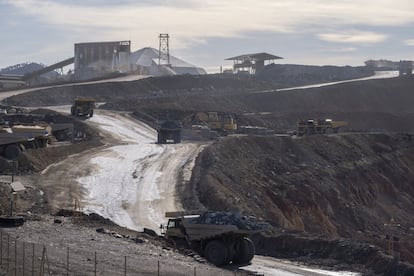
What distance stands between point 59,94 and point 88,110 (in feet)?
80.1

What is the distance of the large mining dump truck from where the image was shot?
1204 inches

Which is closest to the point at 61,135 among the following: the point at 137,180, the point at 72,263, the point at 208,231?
the point at 137,180

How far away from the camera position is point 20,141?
191 feet

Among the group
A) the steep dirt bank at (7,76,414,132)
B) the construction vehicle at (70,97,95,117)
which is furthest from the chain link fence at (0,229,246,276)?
the steep dirt bank at (7,76,414,132)

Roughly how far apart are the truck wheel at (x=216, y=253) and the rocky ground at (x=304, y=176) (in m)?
4.20

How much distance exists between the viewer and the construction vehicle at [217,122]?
80.6 meters

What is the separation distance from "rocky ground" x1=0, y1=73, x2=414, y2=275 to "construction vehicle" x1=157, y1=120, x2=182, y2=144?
5030mm

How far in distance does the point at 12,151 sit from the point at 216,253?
28.9m

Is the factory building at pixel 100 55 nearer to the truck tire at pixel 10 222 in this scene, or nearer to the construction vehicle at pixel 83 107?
the construction vehicle at pixel 83 107

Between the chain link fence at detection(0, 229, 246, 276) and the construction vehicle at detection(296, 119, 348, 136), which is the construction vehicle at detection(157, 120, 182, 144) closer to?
the construction vehicle at detection(296, 119, 348, 136)

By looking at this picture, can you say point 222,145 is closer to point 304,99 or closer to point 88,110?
point 88,110

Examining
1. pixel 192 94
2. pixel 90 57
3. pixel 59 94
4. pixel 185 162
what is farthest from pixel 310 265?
pixel 90 57

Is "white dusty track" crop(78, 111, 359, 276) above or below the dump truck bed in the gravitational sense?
below

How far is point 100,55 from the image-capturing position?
154875 mm
